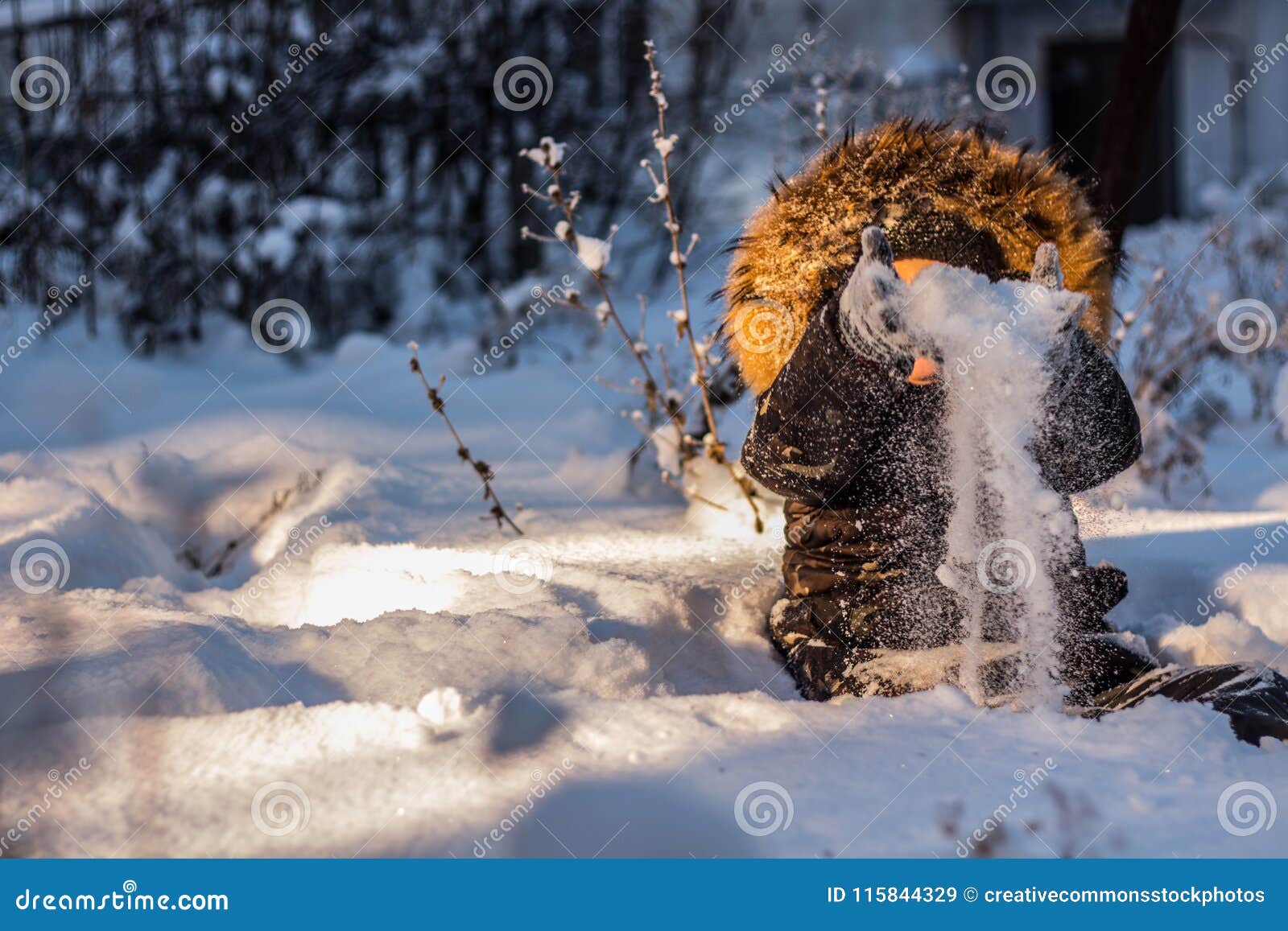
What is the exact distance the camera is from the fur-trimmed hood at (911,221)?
228 centimetres

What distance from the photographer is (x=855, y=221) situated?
2.29m

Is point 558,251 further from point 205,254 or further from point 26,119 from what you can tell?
point 26,119

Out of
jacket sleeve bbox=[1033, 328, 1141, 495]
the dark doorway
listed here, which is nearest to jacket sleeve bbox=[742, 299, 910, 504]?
jacket sleeve bbox=[1033, 328, 1141, 495]

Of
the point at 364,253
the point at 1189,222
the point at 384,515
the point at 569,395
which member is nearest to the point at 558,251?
the point at 364,253

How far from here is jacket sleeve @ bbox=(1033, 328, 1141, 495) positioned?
213 cm

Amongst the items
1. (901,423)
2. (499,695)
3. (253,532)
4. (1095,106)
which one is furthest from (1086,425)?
(1095,106)

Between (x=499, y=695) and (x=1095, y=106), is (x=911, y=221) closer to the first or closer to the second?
(x=499, y=695)

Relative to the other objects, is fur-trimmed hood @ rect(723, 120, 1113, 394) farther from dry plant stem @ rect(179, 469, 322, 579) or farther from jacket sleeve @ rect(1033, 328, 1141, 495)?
dry plant stem @ rect(179, 469, 322, 579)

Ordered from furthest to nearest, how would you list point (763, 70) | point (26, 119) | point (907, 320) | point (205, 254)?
point (763, 70), point (205, 254), point (26, 119), point (907, 320)

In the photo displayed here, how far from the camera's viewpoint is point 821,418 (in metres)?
2.20

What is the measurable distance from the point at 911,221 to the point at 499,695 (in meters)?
1.22

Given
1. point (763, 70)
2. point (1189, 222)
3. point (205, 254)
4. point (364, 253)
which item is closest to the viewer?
point (205, 254)

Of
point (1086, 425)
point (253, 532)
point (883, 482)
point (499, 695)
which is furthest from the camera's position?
point (253, 532)

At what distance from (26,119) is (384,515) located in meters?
4.16
